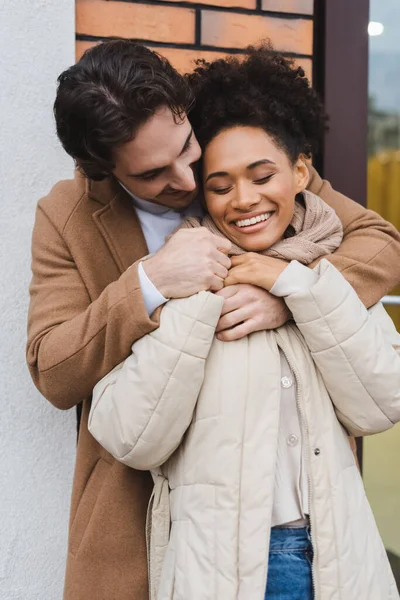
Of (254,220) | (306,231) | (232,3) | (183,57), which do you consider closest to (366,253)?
(306,231)

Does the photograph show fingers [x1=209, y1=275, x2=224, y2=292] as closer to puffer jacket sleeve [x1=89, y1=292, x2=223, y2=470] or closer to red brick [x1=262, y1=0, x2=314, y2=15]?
puffer jacket sleeve [x1=89, y1=292, x2=223, y2=470]

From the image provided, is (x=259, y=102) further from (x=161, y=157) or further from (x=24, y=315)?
(x=24, y=315)

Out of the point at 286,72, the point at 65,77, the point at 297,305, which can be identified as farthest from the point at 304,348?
the point at 65,77

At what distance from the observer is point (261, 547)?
1497mm

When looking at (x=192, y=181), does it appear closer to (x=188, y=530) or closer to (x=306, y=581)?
(x=188, y=530)

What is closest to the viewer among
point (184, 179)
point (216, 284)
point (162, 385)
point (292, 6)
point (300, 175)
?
point (162, 385)

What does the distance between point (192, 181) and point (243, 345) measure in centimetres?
43

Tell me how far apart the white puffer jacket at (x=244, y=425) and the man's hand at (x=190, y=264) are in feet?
0.14

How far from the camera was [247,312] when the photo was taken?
1.60 meters

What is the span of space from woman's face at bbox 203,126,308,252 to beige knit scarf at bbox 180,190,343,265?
3cm

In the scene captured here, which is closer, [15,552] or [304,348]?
[304,348]

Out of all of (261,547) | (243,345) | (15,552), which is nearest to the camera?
(261,547)

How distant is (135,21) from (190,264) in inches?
42.3

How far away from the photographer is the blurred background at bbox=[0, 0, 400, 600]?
2.13m
